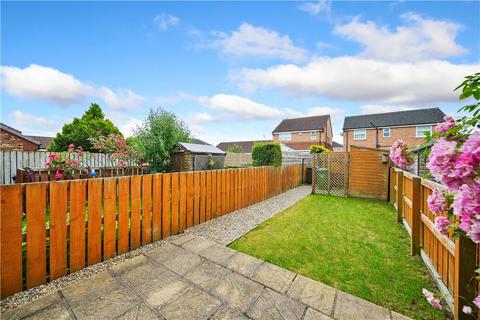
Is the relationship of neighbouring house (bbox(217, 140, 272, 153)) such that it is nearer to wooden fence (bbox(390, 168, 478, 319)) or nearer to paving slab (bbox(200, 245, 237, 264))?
wooden fence (bbox(390, 168, 478, 319))

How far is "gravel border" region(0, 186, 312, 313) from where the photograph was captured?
2219mm

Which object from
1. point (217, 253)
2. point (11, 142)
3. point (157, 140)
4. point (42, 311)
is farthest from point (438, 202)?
point (11, 142)

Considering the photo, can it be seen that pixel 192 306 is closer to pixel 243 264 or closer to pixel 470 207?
pixel 243 264

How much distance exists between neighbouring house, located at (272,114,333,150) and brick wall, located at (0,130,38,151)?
2935cm

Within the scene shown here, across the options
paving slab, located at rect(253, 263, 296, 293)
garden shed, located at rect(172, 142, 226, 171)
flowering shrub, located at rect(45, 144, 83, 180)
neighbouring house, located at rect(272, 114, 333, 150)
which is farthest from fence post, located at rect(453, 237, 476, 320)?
neighbouring house, located at rect(272, 114, 333, 150)

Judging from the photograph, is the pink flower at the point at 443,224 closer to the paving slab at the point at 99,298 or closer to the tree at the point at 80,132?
the paving slab at the point at 99,298

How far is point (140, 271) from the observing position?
8.88ft

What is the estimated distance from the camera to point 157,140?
1109 centimetres

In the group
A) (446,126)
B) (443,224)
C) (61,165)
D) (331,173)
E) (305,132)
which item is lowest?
(331,173)

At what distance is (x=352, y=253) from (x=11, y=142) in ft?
78.9

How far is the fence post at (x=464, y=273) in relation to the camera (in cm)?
185

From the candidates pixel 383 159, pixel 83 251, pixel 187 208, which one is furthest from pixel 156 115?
pixel 383 159

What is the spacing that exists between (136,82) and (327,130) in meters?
28.9

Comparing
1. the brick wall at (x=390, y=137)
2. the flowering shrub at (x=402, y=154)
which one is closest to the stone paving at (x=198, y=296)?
the flowering shrub at (x=402, y=154)
